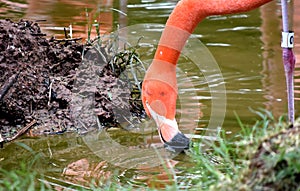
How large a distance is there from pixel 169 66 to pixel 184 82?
4.08ft

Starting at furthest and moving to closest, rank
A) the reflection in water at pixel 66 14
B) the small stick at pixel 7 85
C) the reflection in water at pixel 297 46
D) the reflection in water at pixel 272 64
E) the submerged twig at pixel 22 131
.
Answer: the reflection in water at pixel 66 14, the reflection in water at pixel 297 46, the reflection in water at pixel 272 64, the small stick at pixel 7 85, the submerged twig at pixel 22 131

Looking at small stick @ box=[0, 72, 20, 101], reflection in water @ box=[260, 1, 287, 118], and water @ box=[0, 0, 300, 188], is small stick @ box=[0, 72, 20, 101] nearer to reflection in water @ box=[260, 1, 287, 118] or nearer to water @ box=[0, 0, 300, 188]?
water @ box=[0, 0, 300, 188]

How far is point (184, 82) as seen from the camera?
217 inches

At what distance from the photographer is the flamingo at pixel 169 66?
4199 millimetres

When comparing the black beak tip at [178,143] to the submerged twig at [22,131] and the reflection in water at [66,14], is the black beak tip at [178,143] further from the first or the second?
the reflection in water at [66,14]

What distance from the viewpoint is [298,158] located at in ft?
7.83

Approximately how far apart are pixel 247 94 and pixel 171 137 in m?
1.19

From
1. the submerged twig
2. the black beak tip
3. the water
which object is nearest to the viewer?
the water

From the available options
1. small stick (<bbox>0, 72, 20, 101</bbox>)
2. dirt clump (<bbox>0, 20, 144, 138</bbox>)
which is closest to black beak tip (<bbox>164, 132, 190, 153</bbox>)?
dirt clump (<bbox>0, 20, 144, 138</bbox>)

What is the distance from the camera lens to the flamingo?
4199 millimetres

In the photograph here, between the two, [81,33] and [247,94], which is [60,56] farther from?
[81,33]

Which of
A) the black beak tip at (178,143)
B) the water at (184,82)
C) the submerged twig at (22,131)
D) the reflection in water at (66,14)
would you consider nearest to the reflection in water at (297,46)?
the water at (184,82)

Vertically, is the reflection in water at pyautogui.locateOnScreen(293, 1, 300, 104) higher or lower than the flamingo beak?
higher

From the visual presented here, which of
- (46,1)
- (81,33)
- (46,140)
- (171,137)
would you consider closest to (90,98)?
(46,140)
